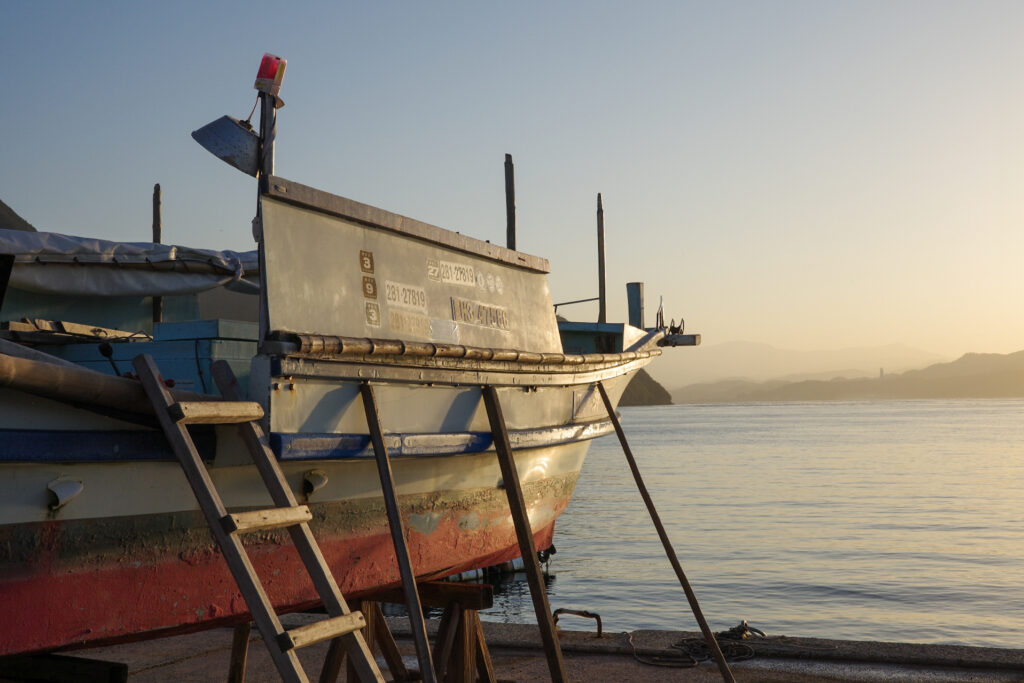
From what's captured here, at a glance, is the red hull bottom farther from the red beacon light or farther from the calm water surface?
the calm water surface

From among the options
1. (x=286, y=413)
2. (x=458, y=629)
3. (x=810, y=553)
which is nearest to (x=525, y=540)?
(x=458, y=629)

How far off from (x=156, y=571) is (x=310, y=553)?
0.82 meters

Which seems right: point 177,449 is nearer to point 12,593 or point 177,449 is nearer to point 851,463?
point 12,593

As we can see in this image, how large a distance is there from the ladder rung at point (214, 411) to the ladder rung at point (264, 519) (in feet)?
1.44

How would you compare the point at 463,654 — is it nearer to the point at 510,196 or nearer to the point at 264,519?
the point at 264,519

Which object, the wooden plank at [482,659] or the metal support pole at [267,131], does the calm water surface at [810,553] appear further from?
the metal support pole at [267,131]

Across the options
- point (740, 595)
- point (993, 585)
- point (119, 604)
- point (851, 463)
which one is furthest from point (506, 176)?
A: point (851, 463)

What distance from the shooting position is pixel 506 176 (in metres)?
22.8

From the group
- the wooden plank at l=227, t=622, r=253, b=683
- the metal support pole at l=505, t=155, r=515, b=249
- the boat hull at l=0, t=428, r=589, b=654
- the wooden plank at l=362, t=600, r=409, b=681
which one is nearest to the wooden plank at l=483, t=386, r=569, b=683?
the boat hull at l=0, t=428, r=589, b=654

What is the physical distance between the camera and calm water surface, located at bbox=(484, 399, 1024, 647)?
18.3m

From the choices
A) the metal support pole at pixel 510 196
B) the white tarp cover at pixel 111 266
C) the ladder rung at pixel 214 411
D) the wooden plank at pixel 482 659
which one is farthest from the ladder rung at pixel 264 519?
the metal support pole at pixel 510 196

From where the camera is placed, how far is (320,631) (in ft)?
12.8

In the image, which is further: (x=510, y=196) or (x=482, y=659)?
(x=510, y=196)

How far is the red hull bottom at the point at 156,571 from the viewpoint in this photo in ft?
13.3
